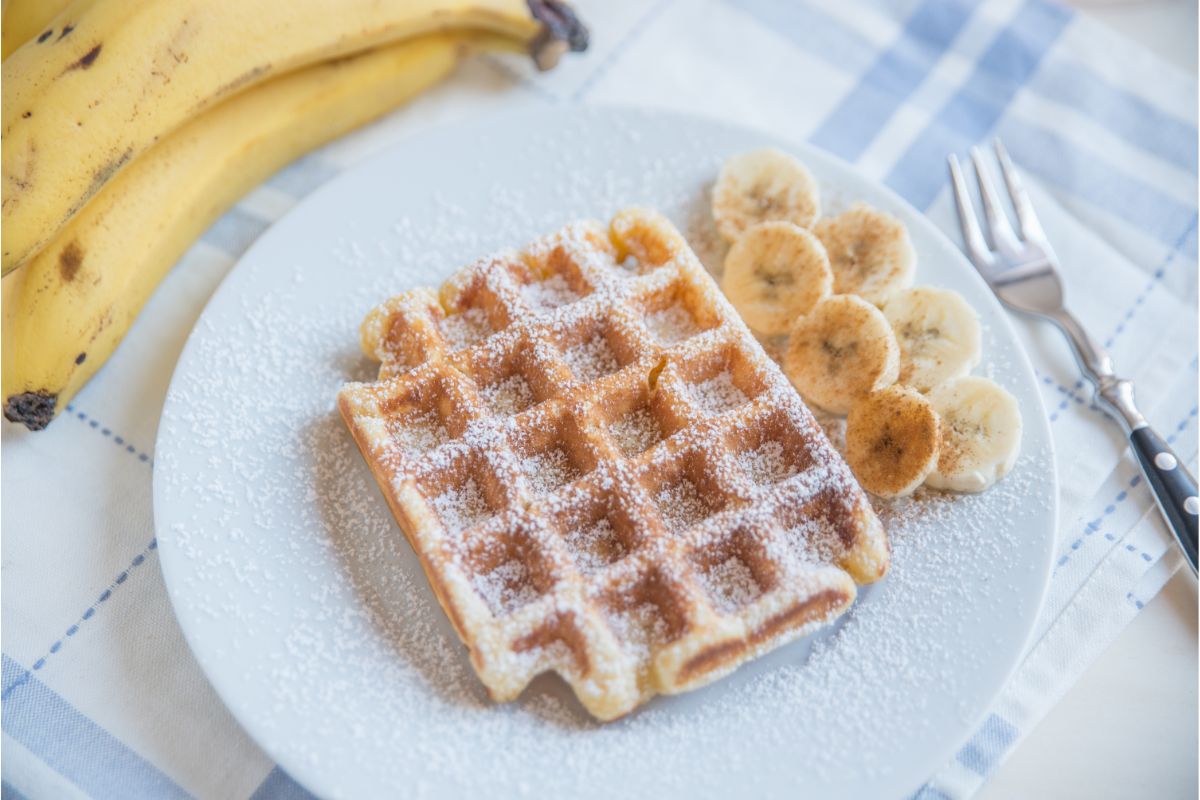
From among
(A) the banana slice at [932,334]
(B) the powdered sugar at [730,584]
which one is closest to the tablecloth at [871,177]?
(A) the banana slice at [932,334]

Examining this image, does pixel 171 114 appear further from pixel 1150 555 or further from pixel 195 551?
Result: pixel 1150 555

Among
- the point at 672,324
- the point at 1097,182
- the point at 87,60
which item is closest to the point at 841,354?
the point at 672,324

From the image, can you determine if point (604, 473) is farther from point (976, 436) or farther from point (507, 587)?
point (976, 436)

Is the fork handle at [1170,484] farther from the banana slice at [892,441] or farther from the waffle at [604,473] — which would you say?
the waffle at [604,473]

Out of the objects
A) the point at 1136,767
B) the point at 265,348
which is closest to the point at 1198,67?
the point at 1136,767

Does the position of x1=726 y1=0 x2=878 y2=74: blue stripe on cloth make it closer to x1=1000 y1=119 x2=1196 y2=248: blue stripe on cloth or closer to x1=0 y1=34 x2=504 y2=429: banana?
x1=1000 y1=119 x2=1196 y2=248: blue stripe on cloth
